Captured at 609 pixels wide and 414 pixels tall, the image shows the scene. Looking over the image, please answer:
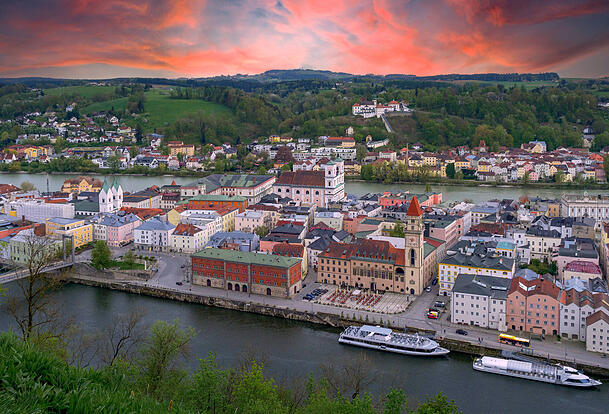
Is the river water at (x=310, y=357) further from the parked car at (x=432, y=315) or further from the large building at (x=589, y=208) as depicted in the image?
the large building at (x=589, y=208)

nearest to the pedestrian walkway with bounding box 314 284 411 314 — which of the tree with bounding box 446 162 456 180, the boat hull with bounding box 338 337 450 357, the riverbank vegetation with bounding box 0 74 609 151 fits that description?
the boat hull with bounding box 338 337 450 357

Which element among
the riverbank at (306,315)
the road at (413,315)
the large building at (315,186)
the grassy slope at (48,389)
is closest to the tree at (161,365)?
the grassy slope at (48,389)

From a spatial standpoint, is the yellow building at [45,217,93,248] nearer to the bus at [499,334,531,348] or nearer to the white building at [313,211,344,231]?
the white building at [313,211,344,231]

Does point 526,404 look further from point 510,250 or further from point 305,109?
point 305,109

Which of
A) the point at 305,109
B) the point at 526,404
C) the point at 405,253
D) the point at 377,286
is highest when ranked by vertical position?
the point at 305,109

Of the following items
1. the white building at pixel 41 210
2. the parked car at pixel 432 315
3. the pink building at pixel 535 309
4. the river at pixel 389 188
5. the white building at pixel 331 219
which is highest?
the river at pixel 389 188

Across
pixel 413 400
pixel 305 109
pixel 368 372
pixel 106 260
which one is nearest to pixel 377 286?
pixel 368 372
